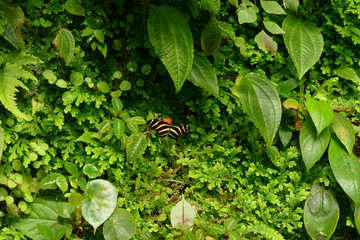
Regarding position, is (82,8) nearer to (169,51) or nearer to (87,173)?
(169,51)

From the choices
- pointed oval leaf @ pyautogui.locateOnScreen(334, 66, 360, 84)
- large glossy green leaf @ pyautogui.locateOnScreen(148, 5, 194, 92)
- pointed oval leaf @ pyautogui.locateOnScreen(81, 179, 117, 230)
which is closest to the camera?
pointed oval leaf @ pyautogui.locateOnScreen(81, 179, 117, 230)

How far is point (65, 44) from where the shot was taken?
72.4 inches

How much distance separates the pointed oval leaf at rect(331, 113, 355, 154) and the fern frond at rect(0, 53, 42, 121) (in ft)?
5.63

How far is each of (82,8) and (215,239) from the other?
59.3 inches

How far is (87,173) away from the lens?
1779 millimetres

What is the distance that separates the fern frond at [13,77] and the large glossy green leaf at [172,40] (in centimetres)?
65

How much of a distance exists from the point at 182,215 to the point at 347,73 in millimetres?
1526

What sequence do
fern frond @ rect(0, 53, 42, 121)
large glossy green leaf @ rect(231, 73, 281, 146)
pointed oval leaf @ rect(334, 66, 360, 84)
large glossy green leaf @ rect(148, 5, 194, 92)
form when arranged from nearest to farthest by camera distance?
1. fern frond @ rect(0, 53, 42, 121)
2. large glossy green leaf @ rect(148, 5, 194, 92)
3. large glossy green leaf @ rect(231, 73, 281, 146)
4. pointed oval leaf @ rect(334, 66, 360, 84)

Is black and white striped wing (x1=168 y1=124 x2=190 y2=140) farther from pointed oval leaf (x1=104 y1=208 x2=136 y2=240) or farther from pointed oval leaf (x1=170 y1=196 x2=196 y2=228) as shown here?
pointed oval leaf (x1=104 y1=208 x2=136 y2=240)

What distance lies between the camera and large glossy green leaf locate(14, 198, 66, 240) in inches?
66.1

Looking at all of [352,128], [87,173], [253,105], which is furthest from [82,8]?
[352,128]

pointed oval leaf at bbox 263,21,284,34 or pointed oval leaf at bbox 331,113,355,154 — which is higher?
pointed oval leaf at bbox 263,21,284,34

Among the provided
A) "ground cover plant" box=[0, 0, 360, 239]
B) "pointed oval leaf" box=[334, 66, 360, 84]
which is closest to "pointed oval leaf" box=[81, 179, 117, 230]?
"ground cover plant" box=[0, 0, 360, 239]

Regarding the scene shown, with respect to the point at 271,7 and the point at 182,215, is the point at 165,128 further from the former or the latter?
the point at 271,7
